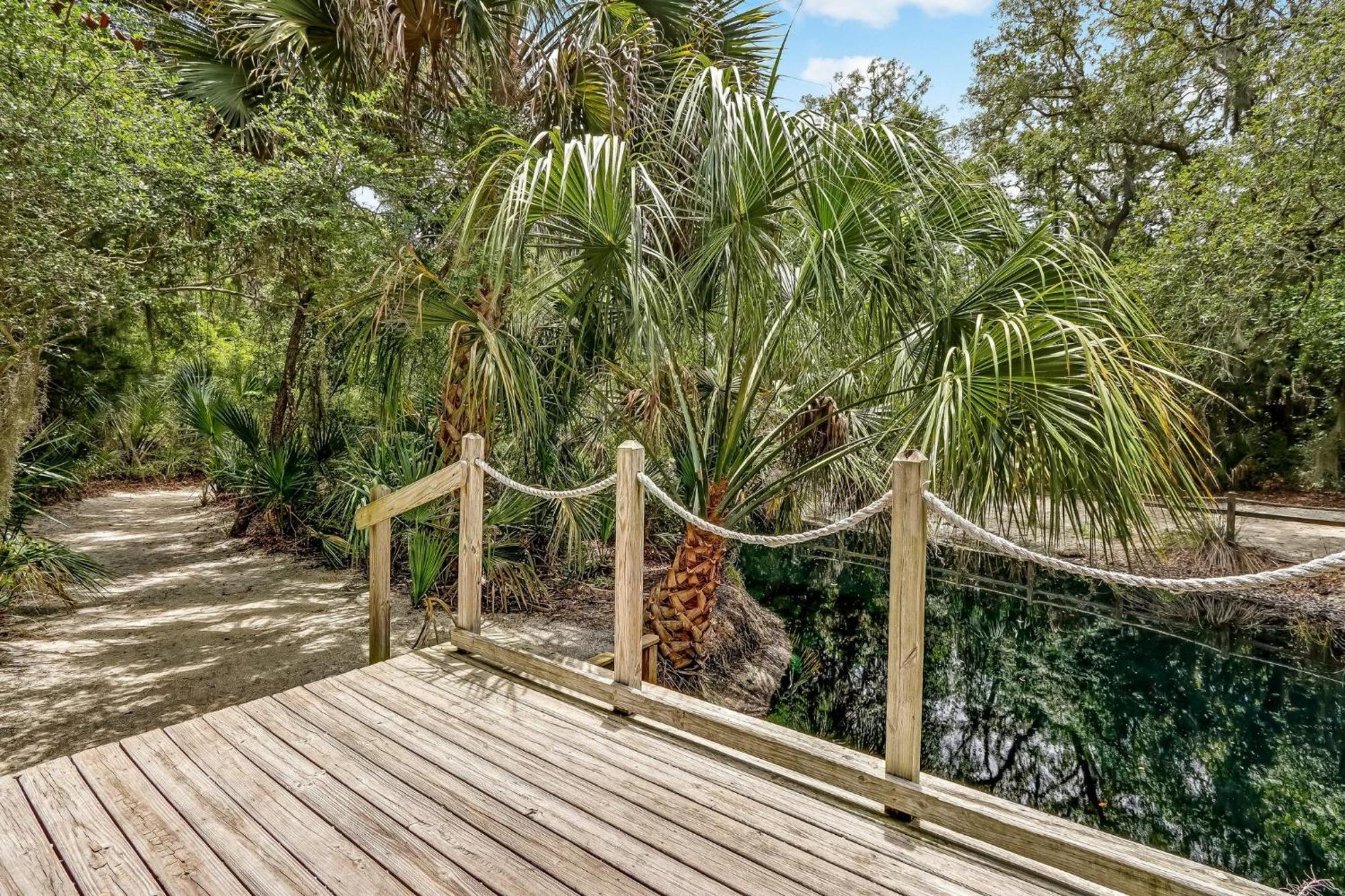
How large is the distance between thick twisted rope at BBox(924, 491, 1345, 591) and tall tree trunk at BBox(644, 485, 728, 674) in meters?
2.35

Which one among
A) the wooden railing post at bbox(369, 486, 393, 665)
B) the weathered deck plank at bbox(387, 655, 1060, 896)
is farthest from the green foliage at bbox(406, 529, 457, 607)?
the weathered deck plank at bbox(387, 655, 1060, 896)

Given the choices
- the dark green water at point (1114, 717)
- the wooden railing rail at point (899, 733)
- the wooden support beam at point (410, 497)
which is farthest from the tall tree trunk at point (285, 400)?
the dark green water at point (1114, 717)

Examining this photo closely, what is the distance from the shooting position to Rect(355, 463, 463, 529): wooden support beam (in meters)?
3.41

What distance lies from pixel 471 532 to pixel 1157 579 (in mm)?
2866

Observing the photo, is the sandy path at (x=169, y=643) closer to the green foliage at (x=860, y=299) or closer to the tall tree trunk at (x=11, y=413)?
the tall tree trunk at (x=11, y=413)

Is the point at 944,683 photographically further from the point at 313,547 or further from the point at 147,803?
the point at 313,547

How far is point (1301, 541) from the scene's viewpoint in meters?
8.41

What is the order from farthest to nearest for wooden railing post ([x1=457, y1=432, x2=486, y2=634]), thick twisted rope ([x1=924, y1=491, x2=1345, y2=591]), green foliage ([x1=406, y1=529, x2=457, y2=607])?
green foliage ([x1=406, y1=529, x2=457, y2=607]) → wooden railing post ([x1=457, y1=432, x2=486, y2=634]) → thick twisted rope ([x1=924, y1=491, x2=1345, y2=591])

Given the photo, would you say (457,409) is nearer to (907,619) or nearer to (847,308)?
(847,308)

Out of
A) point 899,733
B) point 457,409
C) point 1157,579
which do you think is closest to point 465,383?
point 457,409

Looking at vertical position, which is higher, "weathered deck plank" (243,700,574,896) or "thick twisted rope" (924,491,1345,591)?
"thick twisted rope" (924,491,1345,591)

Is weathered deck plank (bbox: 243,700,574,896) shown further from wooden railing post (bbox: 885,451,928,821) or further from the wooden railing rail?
wooden railing post (bbox: 885,451,928,821)

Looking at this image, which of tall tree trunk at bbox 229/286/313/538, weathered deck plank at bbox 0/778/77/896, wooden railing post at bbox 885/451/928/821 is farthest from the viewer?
tall tree trunk at bbox 229/286/313/538

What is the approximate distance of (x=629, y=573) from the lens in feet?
9.04
